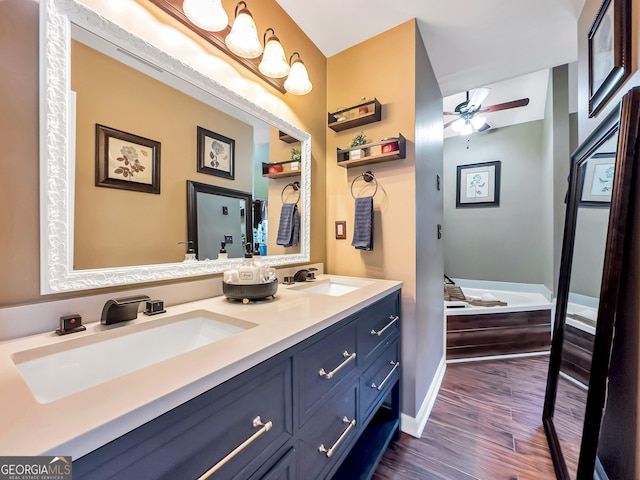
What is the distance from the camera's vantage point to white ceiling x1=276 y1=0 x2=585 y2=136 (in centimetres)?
153

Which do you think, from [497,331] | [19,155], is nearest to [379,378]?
[19,155]

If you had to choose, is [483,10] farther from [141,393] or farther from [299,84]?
[141,393]

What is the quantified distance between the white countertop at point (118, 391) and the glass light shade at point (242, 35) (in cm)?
118

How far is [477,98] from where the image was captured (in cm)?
266

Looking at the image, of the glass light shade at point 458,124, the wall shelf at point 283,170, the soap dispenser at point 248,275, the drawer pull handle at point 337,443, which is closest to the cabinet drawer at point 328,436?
the drawer pull handle at point 337,443

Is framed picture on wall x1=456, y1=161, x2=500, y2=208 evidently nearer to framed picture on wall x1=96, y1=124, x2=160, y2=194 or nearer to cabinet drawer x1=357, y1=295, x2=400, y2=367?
cabinet drawer x1=357, y1=295, x2=400, y2=367

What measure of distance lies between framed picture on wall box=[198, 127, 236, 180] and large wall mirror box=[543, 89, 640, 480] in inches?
60.9

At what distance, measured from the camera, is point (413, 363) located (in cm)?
163

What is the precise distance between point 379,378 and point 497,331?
1942mm

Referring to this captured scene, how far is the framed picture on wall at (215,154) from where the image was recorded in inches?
44.9

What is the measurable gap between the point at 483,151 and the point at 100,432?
4.54m

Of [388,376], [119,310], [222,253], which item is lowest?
[388,376]

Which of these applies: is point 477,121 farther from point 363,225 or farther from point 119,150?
point 119,150

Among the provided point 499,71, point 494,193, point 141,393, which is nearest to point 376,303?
point 141,393
